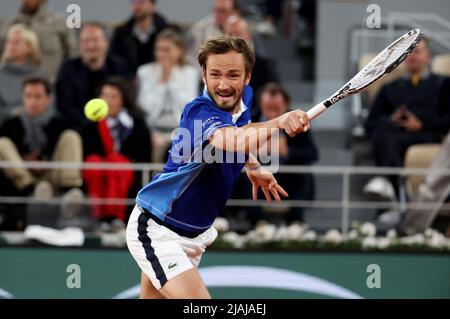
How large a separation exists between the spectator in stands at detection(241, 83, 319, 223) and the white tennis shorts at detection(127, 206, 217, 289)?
12.2 ft

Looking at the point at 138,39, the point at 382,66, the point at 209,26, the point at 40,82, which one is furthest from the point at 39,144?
the point at 382,66

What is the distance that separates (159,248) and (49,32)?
5440mm

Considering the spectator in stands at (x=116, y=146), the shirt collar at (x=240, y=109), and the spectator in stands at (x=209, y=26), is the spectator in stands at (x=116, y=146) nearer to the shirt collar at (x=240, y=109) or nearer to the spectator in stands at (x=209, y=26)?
the spectator in stands at (x=209, y=26)

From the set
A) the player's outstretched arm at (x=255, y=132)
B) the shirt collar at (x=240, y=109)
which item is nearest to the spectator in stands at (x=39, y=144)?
the shirt collar at (x=240, y=109)

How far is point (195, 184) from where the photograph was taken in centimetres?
685

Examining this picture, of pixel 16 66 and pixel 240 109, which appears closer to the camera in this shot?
pixel 240 109

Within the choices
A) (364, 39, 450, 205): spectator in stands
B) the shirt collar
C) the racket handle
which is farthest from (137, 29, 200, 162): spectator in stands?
the racket handle

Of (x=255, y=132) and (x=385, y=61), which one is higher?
(x=385, y=61)

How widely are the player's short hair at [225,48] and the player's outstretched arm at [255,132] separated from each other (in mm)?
505

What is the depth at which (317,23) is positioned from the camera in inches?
512

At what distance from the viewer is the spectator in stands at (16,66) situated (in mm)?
11273

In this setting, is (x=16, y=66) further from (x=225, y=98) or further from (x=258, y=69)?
(x=225, y=98)
